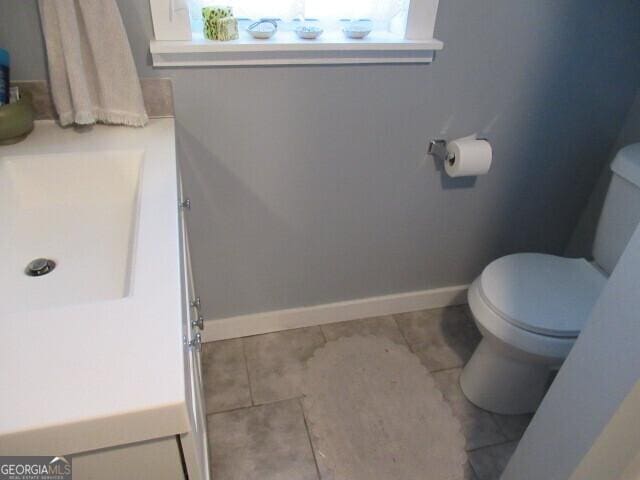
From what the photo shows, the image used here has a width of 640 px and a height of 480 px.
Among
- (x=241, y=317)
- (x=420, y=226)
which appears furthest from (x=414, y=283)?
(x=241, y=317)

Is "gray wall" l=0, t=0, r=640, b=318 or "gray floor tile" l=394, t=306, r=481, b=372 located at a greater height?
"gray wall" l=0, t=0, r=640, b=318

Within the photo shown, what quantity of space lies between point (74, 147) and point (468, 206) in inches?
51.2

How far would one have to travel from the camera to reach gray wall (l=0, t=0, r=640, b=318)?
4.08 feet

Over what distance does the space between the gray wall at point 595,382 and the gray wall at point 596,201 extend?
1.09 metres

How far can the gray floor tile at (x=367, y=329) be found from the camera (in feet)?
5.83

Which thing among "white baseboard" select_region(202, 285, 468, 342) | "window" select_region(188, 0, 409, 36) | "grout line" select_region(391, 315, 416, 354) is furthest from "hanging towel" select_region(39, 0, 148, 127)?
"grout line" select_region(391, 315, 416, 354)

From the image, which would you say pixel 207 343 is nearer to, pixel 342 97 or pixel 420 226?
pixel 420 226

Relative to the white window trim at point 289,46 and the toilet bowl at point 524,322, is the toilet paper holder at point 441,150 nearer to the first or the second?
the white window trim at point 289,46

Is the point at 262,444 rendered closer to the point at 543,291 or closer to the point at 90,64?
the point at 543,291

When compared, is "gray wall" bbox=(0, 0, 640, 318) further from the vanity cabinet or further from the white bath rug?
the vanity cabinet

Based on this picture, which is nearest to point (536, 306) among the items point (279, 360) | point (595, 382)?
point (595, 382)

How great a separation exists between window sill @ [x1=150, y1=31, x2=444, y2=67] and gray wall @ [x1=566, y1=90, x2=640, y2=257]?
0.84 m

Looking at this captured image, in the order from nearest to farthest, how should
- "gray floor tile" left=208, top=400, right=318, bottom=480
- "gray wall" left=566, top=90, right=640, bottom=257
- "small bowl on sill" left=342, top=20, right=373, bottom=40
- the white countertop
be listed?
the white countertop, "small bowl on sill" left=342, top=20, right=373, bottom=40, "gray floor tile" left=208, top=400, right=318, bottom=480, "gray wall" left=566, top=90, right=640, bottom=257

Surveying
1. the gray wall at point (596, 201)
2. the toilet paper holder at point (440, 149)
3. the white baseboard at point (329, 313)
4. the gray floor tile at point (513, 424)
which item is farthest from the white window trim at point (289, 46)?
the gray floor tile at point (513, 424)
